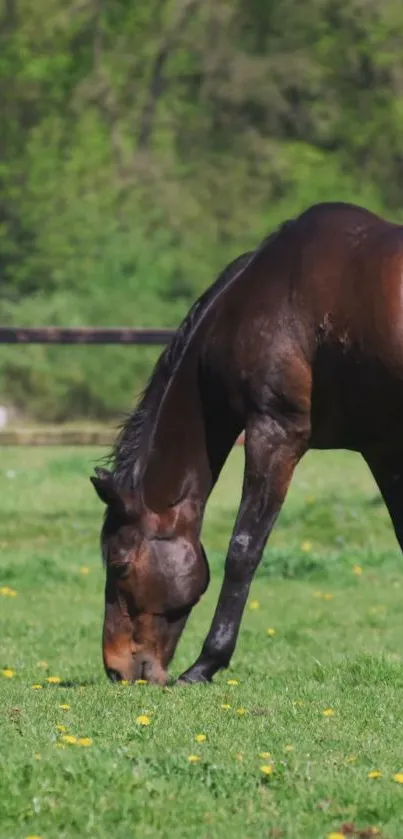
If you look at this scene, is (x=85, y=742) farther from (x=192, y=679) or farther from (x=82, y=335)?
(x=82, y=335)

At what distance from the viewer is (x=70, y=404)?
32312mm

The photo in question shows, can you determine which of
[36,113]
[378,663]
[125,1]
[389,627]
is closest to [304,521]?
[389,627]

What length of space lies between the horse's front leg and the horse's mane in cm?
54

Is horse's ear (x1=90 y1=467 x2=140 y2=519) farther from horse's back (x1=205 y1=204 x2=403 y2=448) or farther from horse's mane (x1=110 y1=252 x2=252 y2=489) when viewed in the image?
horse's back (x1=205 y1=204 x2=403 y2=448)

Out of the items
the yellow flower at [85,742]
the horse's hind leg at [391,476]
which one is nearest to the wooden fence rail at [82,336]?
the horse's hind leg at [391,476]

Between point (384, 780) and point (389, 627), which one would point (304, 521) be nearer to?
point (389, 627)

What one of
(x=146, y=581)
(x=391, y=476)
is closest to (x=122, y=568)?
(x=146, y=581)

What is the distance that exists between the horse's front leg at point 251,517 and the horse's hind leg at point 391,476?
0.51 metres

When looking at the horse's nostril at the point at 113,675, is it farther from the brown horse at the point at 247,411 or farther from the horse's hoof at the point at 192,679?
the horse's hoof at the point at 192,679

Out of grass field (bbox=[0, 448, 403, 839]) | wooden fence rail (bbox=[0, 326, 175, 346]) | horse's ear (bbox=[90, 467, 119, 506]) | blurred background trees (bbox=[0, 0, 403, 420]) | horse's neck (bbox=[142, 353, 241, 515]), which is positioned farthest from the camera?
blurred background trees (bbox=[0, 0, 403, 420])

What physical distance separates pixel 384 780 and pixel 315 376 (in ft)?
8.79

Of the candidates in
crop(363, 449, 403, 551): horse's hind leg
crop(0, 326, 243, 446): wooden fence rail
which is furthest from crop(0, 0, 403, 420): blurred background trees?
crop(363, 449, 403, 551): horse's hind leg

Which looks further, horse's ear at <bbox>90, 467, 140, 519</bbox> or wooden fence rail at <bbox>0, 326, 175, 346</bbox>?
wooden fence rail at <bbox>0, 326, 175, 346</bbox>

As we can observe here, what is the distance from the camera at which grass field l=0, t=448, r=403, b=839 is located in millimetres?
4461
